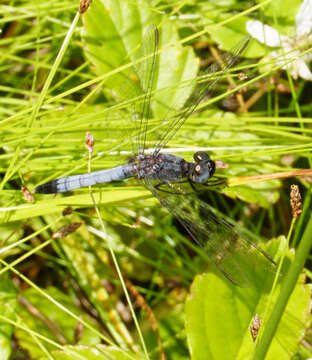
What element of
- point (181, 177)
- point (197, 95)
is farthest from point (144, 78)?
point (181, 177)

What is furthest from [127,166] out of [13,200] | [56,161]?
[13,200]

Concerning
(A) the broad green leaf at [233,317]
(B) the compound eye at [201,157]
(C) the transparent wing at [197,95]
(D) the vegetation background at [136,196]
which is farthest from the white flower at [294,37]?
(A) the broad green leaf at [233,317]

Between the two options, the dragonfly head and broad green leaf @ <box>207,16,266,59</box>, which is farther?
broad green leaf @ <box>207,16,266,59</box>

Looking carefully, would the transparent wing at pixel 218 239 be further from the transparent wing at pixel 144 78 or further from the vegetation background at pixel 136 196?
the transparent wing at pixel 144 78

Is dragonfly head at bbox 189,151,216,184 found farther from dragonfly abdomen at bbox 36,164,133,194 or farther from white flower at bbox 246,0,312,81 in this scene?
white flower at bbox 246,0,312,81

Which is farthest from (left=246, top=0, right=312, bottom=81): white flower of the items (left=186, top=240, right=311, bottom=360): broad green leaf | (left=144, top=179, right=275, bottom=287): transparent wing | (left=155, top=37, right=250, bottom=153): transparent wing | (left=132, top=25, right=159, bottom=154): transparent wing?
(left=186, top=240, right=311, bottom=360): broad green leaf

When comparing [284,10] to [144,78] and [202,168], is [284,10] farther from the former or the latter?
[202,168]
